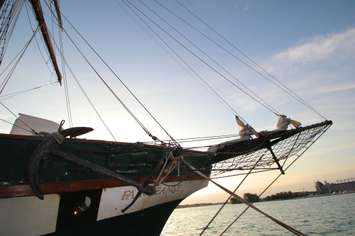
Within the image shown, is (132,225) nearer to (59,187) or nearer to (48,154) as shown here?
(59,187)

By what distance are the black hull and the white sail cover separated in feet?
9.39

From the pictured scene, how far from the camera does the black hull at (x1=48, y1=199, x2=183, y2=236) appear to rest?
22.9ft

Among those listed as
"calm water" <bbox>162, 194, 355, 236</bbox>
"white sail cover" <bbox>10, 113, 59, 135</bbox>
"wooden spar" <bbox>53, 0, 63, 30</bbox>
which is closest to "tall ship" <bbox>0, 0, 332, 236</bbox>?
"white sail cover" <bbox>10, 113, 59, 135</bbox>

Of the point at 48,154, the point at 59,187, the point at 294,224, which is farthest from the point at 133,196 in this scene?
the point at 294,224

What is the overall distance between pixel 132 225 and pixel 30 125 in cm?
A: 375

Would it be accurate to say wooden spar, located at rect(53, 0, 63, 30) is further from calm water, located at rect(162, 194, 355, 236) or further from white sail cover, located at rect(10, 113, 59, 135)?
calm water, located at rect(162, 194, 355, 236)

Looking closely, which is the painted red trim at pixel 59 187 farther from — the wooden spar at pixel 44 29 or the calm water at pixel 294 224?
the calm water at pixel 294 224

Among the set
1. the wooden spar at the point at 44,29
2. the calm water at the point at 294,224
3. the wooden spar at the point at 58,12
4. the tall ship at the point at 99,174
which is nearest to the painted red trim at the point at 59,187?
the tall ship at the point at 99,174

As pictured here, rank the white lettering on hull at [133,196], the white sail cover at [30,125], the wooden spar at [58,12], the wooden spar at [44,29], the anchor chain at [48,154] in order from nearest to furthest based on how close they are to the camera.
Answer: the anchor chain at [48,154] → the white lettering on hull at [133,196] → the white sail cover at [30,125] → the wooden spar at [44,29] → the wooden spar at [58,12]

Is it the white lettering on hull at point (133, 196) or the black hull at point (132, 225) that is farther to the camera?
the white lettering on hull at point (133, 196)

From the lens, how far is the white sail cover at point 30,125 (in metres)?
8.50

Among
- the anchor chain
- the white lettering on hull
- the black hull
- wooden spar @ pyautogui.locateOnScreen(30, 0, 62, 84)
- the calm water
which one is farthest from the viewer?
the calm water

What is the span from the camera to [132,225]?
26.4 ft

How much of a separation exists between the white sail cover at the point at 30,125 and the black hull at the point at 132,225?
286 cm
